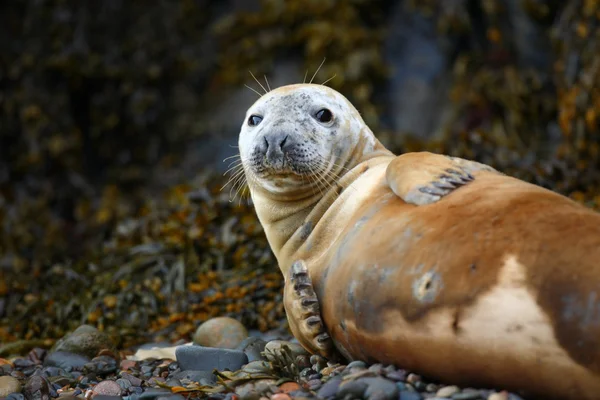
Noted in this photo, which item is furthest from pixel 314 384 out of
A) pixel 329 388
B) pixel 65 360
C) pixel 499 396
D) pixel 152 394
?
pixel 65 360

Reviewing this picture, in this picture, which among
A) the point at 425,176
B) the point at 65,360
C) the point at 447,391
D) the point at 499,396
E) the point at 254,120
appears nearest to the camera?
the point at 499,396

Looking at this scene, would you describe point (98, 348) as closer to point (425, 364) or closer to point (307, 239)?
point (307, 239)

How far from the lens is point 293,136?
124 inches

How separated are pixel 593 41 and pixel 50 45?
6.00 meters

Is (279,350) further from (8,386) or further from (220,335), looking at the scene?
(8,386)

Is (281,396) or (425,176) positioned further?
(425,176)

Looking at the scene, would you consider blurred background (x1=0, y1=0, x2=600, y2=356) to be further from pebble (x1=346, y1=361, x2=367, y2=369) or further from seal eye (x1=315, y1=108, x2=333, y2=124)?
pebble (x1=346, y1=361, x2=367, y2=369)

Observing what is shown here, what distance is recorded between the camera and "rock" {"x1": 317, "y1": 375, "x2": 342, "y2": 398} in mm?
2416

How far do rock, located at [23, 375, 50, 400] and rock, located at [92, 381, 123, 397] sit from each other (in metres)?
0.22

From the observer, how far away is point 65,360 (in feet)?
12.2

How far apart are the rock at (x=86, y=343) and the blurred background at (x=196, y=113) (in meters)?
1.10

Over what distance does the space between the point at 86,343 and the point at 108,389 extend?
3.09 ft

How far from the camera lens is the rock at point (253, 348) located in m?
Result: 3.40

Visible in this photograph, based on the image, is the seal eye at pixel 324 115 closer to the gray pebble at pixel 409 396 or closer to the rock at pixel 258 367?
the rock at pixel 258 367
